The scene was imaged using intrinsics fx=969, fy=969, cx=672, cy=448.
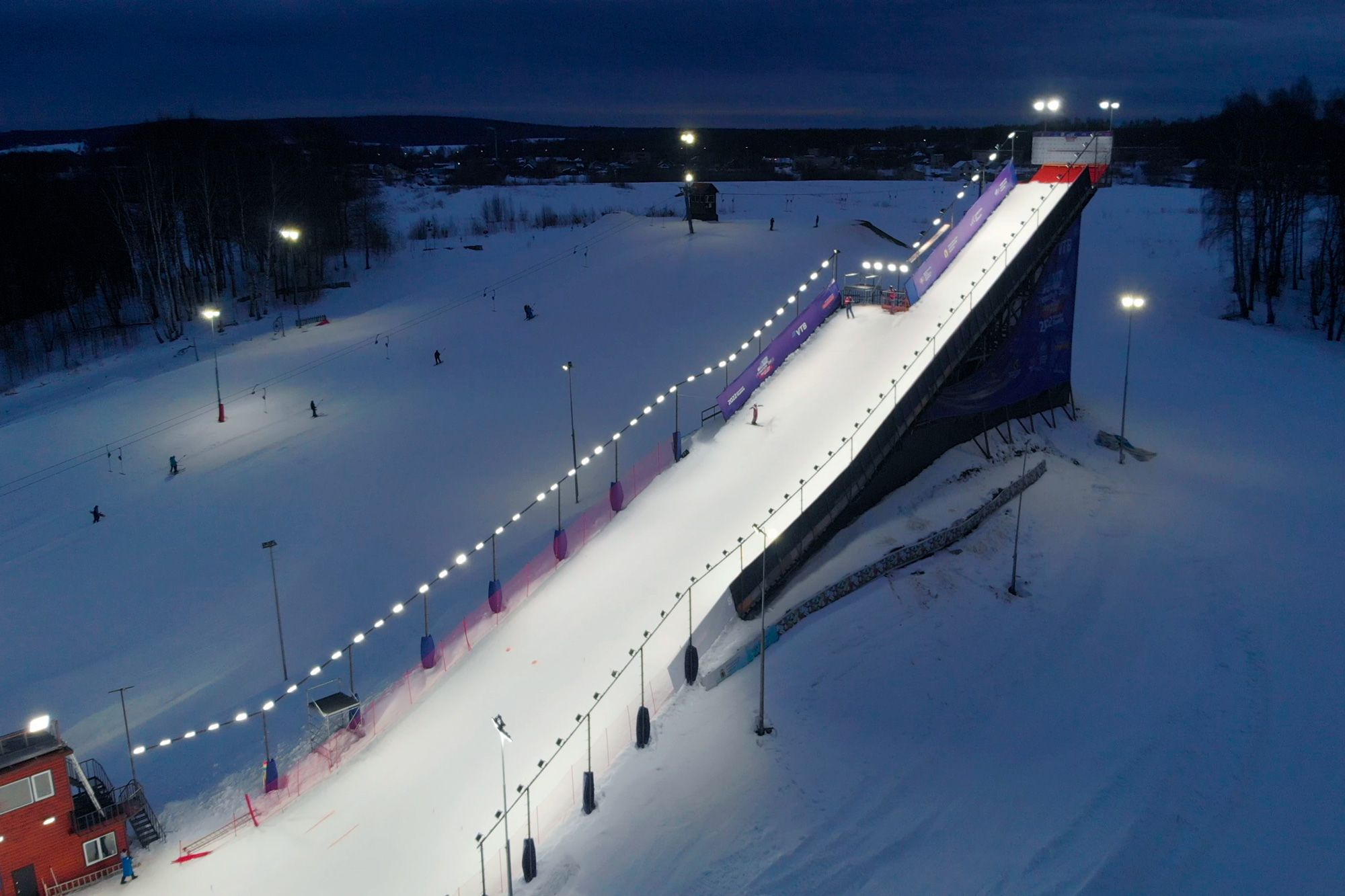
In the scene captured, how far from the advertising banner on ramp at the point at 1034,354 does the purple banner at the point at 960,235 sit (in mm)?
2567

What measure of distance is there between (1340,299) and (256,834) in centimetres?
4407

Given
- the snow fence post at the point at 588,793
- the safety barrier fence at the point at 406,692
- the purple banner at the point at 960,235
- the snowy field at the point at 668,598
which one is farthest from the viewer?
the purple banner at the point at 960,235

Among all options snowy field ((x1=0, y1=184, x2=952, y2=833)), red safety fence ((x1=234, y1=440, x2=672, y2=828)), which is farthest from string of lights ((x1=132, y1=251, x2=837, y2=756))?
red safety fence ((x1=234, y1=440, x2=672, y2=828))

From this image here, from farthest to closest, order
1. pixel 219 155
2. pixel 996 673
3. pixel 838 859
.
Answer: pixel 219 155 → pixel 996 673 → pixel 838 859

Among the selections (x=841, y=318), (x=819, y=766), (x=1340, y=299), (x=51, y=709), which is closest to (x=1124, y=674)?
(x=819, y=766)

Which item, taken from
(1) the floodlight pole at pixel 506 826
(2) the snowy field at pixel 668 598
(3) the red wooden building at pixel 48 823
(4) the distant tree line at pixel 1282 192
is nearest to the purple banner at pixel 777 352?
(2) the snowy field at pixel 668 598

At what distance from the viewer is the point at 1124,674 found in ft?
57.6

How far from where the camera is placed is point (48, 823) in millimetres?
14641

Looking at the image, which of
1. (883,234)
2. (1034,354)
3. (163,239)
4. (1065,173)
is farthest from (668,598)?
(163,239)

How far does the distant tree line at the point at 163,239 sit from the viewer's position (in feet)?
171

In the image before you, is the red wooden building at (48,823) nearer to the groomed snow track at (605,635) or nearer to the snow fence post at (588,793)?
the groomed snow track at (605,635)

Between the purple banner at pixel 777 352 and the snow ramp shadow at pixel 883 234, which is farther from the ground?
the snow ramp shadow at pixel 883 234

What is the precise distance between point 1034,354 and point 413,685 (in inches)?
707

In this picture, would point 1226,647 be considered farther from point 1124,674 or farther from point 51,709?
point 51,709
